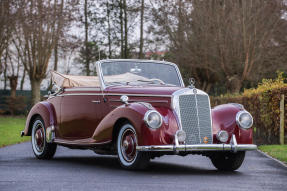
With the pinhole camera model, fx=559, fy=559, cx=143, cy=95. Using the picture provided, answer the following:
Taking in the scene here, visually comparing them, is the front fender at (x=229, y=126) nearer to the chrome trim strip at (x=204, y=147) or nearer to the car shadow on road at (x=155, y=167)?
the chrome trim strip at (x=204, y=147)

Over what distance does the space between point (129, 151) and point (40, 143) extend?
3.34m

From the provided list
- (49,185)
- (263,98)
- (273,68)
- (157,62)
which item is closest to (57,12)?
(273,68)

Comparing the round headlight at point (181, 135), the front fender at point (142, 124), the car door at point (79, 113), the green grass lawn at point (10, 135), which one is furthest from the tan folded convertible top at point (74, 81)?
the green grass lawn at point (10, 135)

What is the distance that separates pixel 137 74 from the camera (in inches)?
418

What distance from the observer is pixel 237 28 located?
91.2 feet

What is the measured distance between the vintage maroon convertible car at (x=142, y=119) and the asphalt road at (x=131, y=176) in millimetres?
357

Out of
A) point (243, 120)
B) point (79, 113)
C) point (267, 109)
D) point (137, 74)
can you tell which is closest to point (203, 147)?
point (243, 120)

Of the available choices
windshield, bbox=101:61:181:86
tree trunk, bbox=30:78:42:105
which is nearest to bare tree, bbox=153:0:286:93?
tree trunk, bbox=30:78:42:105

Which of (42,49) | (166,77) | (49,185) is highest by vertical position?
(42,49)

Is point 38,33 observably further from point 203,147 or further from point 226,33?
point 203,147

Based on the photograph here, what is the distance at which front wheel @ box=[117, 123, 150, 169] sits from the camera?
8609 millimetres

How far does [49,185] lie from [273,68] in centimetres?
2494

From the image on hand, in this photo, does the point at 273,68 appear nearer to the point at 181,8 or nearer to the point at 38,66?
the point at 181,8

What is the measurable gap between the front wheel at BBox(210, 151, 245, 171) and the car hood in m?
1.37
